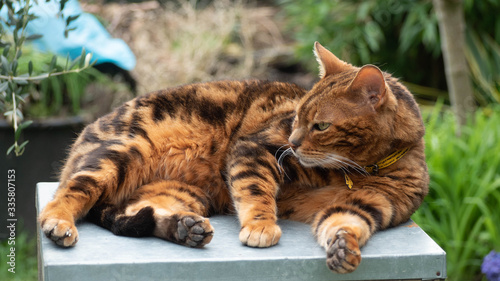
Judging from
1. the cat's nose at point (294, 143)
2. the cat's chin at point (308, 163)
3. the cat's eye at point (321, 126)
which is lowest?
the cat's chin at point (308, 163)

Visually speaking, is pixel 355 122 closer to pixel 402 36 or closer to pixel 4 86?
pixel 4 86

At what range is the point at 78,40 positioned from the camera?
4379 millimetres

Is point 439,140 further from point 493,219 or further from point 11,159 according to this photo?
point 11,159

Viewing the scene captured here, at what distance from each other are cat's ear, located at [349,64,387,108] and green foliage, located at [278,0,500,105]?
351cm

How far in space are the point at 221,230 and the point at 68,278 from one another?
609mm

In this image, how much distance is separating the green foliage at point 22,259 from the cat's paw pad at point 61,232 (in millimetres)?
2080

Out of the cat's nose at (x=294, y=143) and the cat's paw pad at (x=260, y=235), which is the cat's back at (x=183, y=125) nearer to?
the cat's nose at (x=294, y=143)

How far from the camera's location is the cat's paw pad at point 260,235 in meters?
1.87

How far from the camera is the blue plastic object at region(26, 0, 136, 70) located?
14.1ft

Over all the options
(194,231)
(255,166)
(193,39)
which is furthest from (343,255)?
(193,39)

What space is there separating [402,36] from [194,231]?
436 centimetres

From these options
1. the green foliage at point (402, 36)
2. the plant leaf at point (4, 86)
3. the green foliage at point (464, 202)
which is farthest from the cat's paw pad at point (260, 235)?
the green foliage at point (402, 36)

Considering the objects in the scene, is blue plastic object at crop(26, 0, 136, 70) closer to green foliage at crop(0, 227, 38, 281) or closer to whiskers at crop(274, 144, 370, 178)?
green foliage at crop(0, 227, 38, 281)

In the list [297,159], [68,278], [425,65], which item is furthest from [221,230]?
[425,65]
